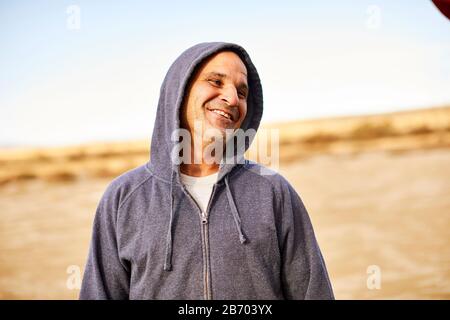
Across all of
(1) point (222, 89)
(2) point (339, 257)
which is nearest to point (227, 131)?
(1) point (222, 89)

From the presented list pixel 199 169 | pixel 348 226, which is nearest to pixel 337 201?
pixel 348 226

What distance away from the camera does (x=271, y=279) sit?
1.47m

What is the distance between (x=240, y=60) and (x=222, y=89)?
0.13 m

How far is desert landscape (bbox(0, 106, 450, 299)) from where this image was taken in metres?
5.12

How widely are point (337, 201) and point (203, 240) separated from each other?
6.93m

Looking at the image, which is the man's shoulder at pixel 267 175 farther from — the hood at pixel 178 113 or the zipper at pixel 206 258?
the zipper at pixel 206 258

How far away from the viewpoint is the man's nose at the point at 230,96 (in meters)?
1.50

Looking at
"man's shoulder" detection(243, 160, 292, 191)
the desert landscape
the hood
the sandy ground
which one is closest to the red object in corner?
the hood

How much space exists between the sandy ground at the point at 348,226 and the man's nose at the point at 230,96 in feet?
7.70

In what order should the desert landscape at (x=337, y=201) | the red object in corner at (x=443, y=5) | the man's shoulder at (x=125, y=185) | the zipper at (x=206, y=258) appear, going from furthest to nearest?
the desert landscape at (x=337, y=201) → the red object in corner at (x=443, y=5) → the man's shoulder at (x=125, y=185) → the zipper at (x=206, y=258)

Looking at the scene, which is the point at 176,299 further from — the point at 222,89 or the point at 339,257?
the point at 339,257

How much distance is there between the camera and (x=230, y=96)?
1499mm

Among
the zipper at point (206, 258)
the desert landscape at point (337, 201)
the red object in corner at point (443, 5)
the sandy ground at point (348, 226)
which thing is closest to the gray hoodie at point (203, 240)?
the zipper at point (206, 258)

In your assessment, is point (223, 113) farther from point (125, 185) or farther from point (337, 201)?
point (337, 201)
